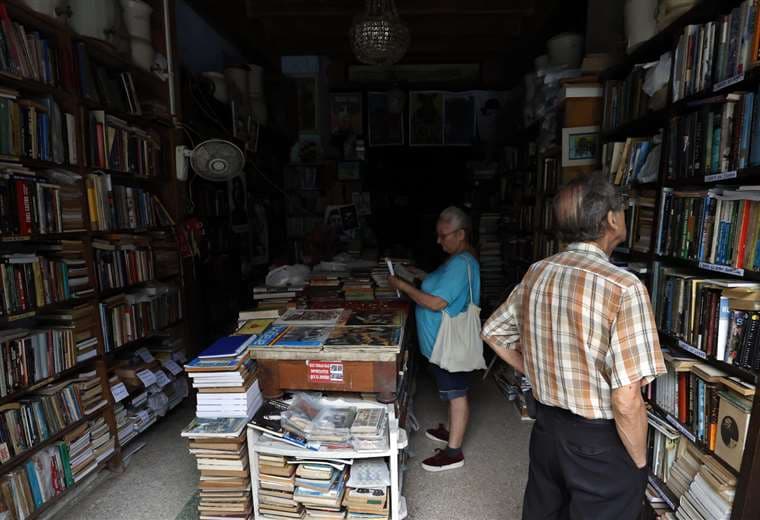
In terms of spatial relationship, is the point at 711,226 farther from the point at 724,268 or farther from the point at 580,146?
the point at 580,146

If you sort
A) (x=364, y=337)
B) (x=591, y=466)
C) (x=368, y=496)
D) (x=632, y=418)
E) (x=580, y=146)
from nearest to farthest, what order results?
1. (x=632, y=418)
2. (x=591, y=466)
3. (x=368, y=496)
4. (x=364, y=337)
5. (x=580, y=146)

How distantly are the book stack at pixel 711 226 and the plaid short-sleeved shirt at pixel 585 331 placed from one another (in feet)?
2.05

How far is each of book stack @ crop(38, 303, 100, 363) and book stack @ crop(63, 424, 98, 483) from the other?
0.39 metres

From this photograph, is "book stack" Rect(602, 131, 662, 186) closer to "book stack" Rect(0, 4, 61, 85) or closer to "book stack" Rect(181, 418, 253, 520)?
"book stack" Rect(181, 418, 253, 520)

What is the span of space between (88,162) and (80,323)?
0.95 metres

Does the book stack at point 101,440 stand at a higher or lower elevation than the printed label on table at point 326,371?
lower

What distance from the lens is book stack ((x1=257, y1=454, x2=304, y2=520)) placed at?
1.91m

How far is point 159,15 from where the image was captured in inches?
128

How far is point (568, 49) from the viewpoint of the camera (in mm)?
3217

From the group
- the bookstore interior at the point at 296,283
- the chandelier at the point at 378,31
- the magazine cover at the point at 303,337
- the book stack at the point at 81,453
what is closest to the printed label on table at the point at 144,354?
the bookstore interior at the point at 296,283

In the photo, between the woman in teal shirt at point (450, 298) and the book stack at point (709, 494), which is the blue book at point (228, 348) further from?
the book stack at point (709, 494)

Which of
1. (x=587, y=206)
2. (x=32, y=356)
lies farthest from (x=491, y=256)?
(x=32, y=356)

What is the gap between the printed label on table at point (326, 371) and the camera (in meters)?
1.98

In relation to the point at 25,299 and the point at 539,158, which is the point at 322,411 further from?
the point at 539,158
